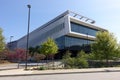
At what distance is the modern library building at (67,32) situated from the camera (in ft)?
228

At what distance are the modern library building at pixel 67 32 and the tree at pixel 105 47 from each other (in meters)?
24.4

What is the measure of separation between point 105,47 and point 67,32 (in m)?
26.2

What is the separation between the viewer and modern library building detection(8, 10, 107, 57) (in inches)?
2741

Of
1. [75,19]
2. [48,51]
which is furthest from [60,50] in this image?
[48,51]

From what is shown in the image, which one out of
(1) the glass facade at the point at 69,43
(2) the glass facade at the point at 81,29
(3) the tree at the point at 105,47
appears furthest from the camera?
(2) the glass facade at the point at 81,29

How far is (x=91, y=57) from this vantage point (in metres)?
45.2

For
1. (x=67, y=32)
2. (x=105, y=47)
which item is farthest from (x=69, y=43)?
(x=105, y=47)

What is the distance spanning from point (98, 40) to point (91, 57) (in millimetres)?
3599

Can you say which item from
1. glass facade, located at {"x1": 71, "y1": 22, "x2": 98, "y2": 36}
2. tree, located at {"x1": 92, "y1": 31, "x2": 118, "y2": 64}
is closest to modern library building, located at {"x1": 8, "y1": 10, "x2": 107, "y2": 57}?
glass facade, located at {"x1": 71, "y1": 22, "x2": 98, "y2": 36}

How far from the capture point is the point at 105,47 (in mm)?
42438

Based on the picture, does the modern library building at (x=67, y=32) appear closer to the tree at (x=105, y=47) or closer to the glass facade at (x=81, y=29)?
the glass facade at (x=81, y=29)

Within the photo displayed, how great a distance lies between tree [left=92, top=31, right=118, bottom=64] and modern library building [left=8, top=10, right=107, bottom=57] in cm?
2441

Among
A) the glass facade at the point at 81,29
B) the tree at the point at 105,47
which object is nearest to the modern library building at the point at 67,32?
the glass facade at the point at 81,29

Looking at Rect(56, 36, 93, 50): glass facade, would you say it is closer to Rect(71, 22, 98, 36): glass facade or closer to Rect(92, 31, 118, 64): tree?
Rect(71, 22, 98, 36): glass facade
